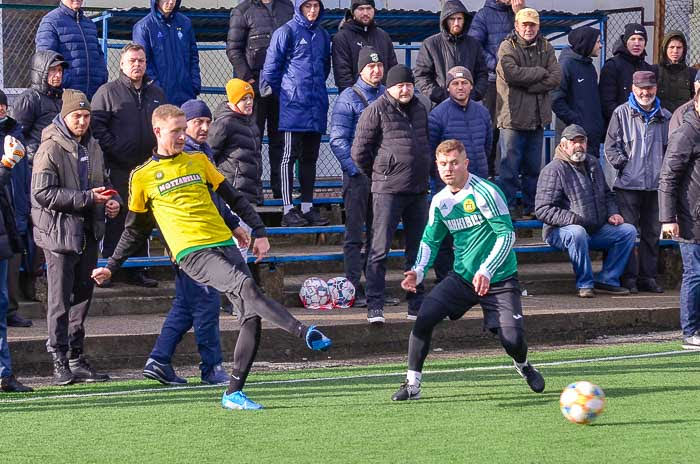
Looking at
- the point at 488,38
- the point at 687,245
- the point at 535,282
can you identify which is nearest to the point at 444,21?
the point at 488,38

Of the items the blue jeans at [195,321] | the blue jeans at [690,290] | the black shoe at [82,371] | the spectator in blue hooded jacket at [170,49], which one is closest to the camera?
the blue jeans at [195,321]

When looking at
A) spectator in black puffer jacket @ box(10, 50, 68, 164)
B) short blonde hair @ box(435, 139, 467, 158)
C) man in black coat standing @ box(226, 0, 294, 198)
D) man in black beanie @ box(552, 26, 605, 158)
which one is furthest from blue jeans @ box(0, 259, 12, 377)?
man in black beanie @ box(552, 26, 605, 158)

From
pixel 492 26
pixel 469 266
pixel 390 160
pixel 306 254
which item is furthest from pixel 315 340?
pixel 492 26

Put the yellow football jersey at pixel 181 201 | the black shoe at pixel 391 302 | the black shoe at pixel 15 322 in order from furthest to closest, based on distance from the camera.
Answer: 1. the black shoe at pixel 391 302
2. the black shoe at pixel 15 322
3. the yellow football jersey at pixel 181 201

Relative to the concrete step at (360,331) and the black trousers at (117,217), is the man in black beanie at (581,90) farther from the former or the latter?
the black trousers at (117,217)

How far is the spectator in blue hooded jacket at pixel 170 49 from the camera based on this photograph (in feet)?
42.4

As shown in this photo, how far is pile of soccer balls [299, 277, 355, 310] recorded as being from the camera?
12703 mm

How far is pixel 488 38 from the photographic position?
576 inches

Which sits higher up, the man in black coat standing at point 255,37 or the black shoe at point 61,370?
the man in black coat standing at point 255,37

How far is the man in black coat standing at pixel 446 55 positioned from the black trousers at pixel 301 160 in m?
1.34

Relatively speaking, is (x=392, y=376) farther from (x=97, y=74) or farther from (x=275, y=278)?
(x=97, y=74)

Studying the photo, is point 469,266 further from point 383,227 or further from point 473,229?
point 383,227

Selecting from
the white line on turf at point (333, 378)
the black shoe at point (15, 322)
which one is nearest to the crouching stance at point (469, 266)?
the white line on turf at point (333, 378)

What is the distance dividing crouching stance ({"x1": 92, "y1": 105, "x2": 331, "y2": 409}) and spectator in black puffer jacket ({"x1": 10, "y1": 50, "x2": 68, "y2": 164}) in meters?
2.92
